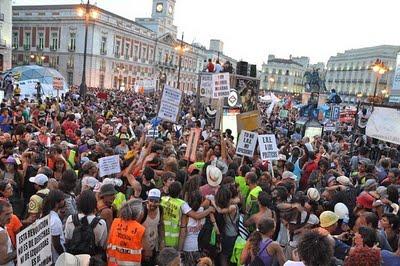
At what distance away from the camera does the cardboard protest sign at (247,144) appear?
27.6ft

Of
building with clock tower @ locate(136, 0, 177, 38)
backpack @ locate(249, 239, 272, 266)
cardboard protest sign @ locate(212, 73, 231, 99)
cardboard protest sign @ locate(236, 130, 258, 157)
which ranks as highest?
building with clock tower @ locate(136, 0, 177, 38)

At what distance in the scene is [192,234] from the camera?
495 cm

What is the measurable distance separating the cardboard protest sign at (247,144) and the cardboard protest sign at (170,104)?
1567mm

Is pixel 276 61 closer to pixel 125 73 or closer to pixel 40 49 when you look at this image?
pixel 125 73

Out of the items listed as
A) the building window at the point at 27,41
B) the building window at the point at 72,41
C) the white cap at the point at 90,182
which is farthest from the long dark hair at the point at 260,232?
the building window at the point at 27,41

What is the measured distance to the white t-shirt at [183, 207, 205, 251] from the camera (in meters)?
4.93

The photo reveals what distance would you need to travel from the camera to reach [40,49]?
65.1m

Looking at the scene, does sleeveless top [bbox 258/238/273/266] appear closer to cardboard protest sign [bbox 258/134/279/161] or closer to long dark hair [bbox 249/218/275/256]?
long dark hair [bbox 249/218/275/256]

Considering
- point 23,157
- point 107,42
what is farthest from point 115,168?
point 107,42

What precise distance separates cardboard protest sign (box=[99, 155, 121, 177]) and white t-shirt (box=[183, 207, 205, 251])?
87.0 inches

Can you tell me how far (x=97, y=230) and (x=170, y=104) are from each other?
3.86 m

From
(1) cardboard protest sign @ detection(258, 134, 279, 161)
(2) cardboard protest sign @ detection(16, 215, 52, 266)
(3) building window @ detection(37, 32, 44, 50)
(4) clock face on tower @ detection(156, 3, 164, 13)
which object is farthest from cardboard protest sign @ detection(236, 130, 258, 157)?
(4) clock face on tower @ detection(156, 3, 164, 13)

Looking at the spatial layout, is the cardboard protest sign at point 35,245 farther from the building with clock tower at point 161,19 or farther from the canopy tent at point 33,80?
the building with clock tower at point 161,19

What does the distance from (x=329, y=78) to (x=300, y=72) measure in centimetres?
3153
